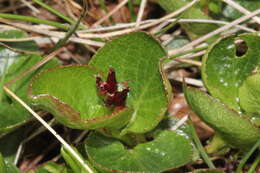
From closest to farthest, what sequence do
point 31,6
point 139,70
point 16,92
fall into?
point 139,70, point 16,92, point 31,6

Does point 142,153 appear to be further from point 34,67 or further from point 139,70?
point 34,67

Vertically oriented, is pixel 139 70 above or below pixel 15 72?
below

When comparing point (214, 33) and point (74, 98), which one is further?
point (214, 33)

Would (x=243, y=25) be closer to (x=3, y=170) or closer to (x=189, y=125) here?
(x=189, y=125)

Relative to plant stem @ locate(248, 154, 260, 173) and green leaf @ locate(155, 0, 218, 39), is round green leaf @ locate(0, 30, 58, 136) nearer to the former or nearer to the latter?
green leaf @ locate(155, 0, 218, 39)

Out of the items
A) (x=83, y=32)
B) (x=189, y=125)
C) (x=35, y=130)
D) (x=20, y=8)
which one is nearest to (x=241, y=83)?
(x=189, y=125)

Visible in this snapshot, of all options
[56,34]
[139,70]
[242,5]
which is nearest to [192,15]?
[242,5]
